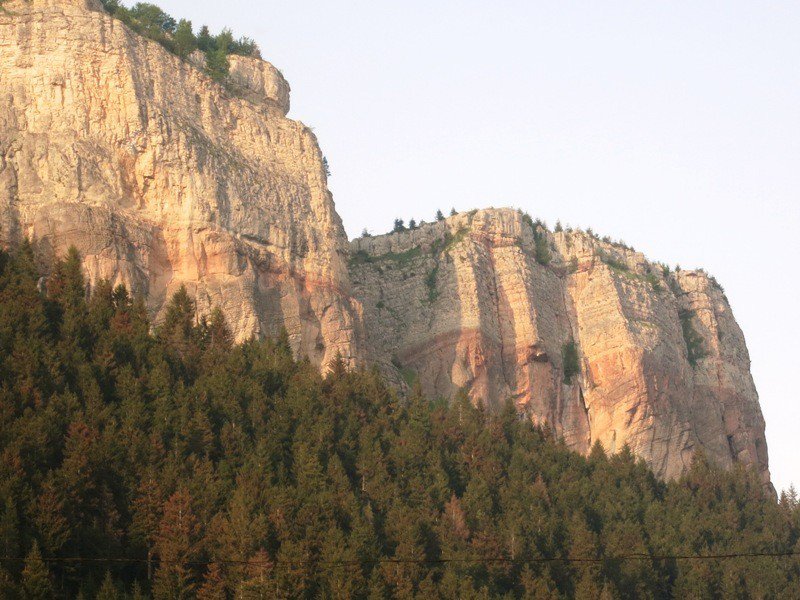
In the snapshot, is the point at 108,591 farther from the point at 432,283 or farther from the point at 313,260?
the point at 432,283

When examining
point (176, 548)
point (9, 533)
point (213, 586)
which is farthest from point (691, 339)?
point (9, 533)

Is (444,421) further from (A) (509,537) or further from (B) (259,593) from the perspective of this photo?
(B) (259,593)

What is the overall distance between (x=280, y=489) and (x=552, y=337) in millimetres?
33830

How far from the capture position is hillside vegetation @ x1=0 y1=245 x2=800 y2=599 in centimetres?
6494

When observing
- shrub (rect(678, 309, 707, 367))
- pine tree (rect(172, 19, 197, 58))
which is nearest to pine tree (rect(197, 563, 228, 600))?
pine tree (rect(172, 19, 197, 58))

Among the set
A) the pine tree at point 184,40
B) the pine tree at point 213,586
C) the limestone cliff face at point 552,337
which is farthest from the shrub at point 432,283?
the pine tree at point 213,586

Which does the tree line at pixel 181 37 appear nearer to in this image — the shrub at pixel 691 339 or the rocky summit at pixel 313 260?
the rocky summit at pixel 313 260

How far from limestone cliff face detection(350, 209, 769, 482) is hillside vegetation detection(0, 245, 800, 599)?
22.5 feet

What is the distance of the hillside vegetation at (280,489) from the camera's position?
64.9 meters

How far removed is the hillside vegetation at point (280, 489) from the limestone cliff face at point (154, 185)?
73.4 inches

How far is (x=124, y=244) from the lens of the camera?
83.3 m

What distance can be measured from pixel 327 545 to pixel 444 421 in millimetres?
18464

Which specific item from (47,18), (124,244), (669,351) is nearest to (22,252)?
(124,244)

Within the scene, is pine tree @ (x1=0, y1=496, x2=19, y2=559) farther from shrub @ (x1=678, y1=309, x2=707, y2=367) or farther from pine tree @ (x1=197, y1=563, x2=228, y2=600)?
shrub @ (x1=678, y1=309, x2=707, y2=367)
